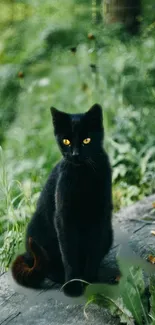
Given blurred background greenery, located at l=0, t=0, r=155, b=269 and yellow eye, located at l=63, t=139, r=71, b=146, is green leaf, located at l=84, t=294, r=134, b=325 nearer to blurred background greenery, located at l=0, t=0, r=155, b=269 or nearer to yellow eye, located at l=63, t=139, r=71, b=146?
yellow eye, located at l=63, t=139, r=71, b=146

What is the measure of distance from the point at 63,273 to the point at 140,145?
1.55m

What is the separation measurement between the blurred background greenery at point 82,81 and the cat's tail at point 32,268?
0.52 meters

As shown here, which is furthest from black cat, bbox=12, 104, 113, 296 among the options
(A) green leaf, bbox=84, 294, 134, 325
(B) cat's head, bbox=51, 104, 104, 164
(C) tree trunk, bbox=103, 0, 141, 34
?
(C) tree trunk, bbox=103, 0, 141, 34

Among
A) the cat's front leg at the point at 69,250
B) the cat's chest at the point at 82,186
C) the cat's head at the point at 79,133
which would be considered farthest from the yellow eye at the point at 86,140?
the cat's front leg at the point at 69,250

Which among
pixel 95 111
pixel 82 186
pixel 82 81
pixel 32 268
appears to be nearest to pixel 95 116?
pixel 95 111

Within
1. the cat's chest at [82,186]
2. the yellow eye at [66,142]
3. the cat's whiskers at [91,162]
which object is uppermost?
the yellow eye at [66,142]

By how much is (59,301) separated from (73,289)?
2.9 inches

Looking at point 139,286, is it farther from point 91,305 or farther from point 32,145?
point 32,145

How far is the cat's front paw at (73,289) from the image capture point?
1.85 metres

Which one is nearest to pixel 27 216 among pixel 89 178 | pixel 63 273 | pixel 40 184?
pixel 40 184

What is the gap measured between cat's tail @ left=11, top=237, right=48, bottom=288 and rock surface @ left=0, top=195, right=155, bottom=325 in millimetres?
37

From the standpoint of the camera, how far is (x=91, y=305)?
69.3 inches

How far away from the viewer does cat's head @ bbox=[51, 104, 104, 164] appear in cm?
177

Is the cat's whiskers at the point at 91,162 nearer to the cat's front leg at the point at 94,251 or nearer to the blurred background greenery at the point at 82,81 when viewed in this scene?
the cat's front leg at the point at 94,251
